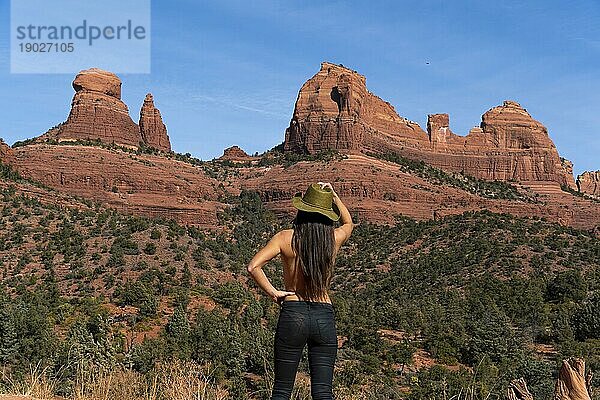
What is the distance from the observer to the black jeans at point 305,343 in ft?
14.4

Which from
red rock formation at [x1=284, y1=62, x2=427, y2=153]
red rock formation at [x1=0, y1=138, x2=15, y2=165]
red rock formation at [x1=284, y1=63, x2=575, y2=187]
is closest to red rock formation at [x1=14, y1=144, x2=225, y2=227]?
red rock formation at [x1=0, y1=138, x2=15, y2=165]

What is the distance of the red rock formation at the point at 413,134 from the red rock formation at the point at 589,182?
21.5 m

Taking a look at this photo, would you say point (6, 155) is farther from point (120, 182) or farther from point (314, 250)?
point (314, 250)

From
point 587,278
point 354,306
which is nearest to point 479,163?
point 587,278

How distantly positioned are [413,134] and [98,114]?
44.4 m

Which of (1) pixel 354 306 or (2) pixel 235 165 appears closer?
(1) pixel 354 306

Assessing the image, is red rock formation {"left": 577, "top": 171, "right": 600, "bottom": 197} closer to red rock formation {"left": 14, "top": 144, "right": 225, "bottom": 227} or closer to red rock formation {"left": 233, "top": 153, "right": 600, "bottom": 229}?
red rock formation {"left": 233, "top": 153, "right": 600, "bottom": 229}

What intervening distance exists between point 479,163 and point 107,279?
77.7 m

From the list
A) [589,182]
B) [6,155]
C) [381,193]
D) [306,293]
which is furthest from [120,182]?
[589,182]

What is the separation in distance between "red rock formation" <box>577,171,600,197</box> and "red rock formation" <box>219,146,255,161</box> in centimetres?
7481

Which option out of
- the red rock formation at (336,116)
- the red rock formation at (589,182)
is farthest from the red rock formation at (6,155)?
the red rock formation at (589,182)

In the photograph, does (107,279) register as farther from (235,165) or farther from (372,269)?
(235,165)

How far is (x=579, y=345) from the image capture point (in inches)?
900

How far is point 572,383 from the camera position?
4746 millimetres
